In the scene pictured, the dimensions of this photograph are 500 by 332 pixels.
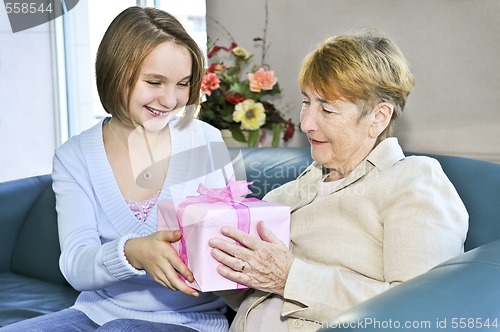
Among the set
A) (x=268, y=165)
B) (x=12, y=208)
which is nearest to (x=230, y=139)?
(x=268, y=165)

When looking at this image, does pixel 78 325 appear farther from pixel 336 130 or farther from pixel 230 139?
pixel 230 139

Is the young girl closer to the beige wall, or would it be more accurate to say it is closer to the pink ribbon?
the pink ribbon

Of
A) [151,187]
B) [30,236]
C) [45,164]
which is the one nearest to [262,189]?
[151,187]

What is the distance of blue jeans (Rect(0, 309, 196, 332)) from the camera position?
1.51 metres

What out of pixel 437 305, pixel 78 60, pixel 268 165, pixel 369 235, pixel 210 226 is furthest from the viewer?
pixel 78 60

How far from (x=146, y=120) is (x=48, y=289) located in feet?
3.28

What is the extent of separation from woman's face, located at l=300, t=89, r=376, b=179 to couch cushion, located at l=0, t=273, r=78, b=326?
105cm

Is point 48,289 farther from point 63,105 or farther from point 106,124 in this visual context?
point 63,105

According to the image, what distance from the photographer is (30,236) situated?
249 centimetres

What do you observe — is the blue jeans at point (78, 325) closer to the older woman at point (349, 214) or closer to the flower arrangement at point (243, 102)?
the older woman at point (349, 214)

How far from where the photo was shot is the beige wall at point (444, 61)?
229 cm

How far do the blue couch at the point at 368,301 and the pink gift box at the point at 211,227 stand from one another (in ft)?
0.94

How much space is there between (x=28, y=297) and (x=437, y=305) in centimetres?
158

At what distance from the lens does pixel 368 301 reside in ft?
3.49
